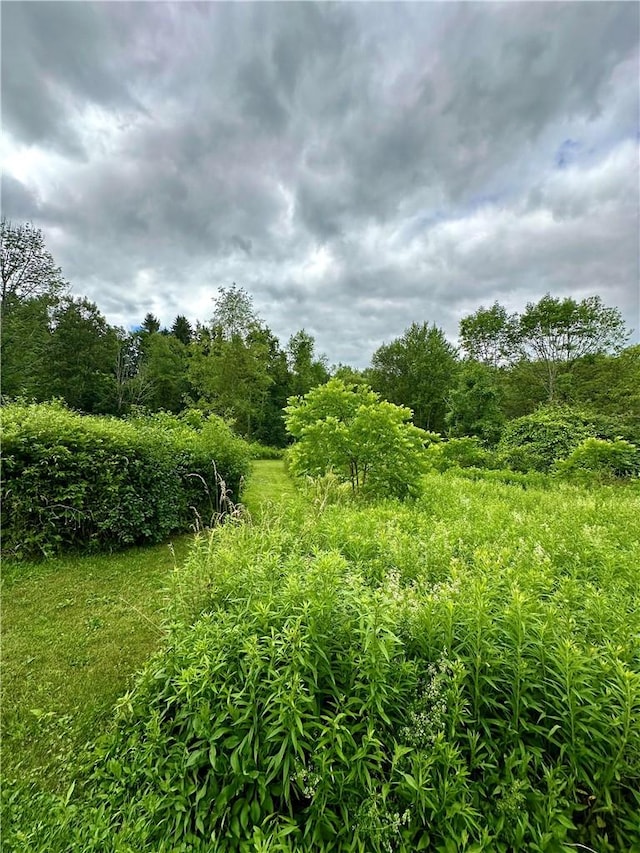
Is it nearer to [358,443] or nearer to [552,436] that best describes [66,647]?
[358,443]

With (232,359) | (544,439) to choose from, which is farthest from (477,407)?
(232,359)

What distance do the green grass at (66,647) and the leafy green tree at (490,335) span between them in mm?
25086

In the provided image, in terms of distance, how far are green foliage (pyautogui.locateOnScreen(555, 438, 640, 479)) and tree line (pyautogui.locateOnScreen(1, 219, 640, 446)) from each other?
233 inches

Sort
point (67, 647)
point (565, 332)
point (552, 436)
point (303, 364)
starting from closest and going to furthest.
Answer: point (67, 647)
point (552, 436)
point (565, 332)
point (303, 364)

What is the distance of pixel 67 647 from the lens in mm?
3084

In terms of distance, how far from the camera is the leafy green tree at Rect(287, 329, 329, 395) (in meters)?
29.9

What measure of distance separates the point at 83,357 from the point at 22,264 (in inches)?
422

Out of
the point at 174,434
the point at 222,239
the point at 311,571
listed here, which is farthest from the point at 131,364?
the point at 311,571

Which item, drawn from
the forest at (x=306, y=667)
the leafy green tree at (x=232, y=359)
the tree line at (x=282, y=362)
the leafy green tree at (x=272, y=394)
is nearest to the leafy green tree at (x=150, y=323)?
the tree line at (x=282, y=362)

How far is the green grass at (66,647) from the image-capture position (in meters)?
2.15

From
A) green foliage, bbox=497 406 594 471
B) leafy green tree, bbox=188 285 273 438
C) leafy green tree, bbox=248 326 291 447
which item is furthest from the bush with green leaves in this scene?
leafy green tree, bbox=248 326 291 447

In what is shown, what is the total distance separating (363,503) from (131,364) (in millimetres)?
34134

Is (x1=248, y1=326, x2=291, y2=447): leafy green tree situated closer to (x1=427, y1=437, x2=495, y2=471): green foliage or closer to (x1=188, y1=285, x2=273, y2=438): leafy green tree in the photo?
(x1=188, y1=285, x2=273, y2=438): leafy green tree

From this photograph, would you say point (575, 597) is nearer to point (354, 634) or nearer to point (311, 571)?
point (354, 634)
